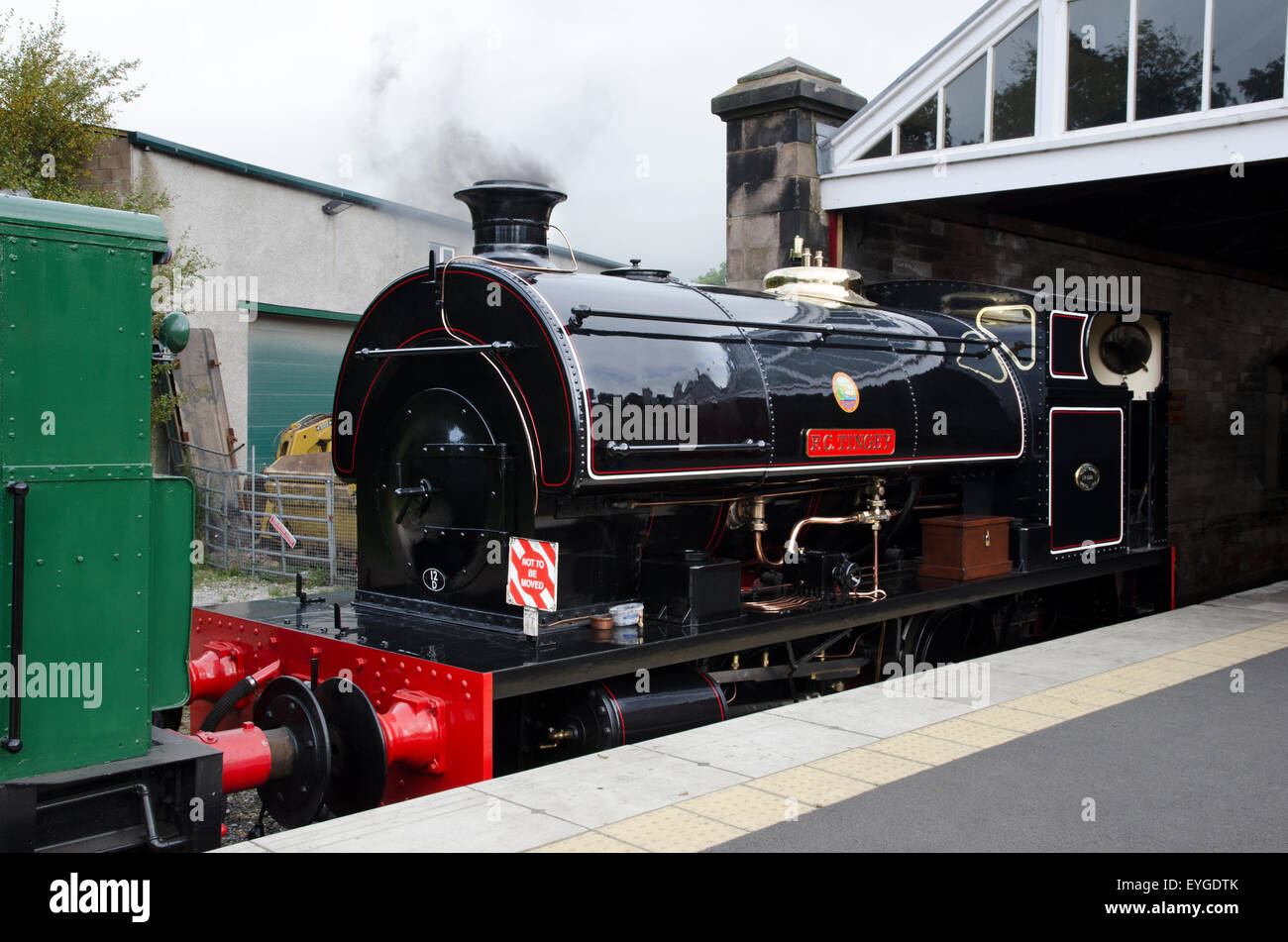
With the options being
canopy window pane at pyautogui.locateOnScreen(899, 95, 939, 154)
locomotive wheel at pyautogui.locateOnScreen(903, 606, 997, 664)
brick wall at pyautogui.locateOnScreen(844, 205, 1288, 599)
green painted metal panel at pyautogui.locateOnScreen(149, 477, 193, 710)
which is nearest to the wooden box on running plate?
locomotive wheel at pyautogui.locateOnScreen(903, 606, 997, 664)

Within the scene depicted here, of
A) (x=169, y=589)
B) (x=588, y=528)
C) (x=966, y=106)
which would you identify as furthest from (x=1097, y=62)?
(x=169, y=589)

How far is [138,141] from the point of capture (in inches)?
620

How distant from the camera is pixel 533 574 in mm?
4867

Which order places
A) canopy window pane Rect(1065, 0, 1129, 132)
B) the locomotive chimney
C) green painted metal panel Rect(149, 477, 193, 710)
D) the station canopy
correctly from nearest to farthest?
green painted metal panel Rect(149, 477, 193, 710)
the locomotive chimney
the station canopy
canopy window pane Rect(1065, 0, 1129, 132)

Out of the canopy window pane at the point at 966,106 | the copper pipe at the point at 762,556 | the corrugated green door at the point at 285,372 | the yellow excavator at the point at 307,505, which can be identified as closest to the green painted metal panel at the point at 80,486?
the copper pipe at the point at 762,556

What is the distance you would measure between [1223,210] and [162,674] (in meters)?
13.2

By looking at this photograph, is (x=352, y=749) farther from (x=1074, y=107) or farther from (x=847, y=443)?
(x=1074, y=107)

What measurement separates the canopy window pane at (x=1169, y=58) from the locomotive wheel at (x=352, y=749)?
7.88 meters

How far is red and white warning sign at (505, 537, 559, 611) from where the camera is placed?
15.8ft

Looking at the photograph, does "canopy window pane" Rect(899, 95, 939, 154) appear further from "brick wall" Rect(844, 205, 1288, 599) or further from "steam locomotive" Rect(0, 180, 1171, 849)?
"steam locomotive" Rect(0, 180, 1171, 849)

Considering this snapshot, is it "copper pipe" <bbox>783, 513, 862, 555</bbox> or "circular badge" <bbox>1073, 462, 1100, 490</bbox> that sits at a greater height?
"circular badge" <bbox>1073, 462, 1100, 490</bbox>

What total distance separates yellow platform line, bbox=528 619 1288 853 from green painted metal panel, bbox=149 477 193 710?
1.29 m

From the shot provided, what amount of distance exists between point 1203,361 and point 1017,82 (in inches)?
328

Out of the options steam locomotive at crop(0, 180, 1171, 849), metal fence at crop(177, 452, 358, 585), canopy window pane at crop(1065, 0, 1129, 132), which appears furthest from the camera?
metal fence at crop(177, 452, 358, 585)
